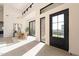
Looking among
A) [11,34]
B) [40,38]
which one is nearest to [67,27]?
[40,38]

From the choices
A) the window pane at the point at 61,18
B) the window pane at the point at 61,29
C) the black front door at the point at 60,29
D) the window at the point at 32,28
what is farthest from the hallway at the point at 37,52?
the window at the point at 32,28

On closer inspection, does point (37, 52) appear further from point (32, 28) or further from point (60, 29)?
point (32, 28)

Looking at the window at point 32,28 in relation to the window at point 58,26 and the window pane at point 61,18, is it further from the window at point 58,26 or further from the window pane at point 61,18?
the window pane at point 61,18

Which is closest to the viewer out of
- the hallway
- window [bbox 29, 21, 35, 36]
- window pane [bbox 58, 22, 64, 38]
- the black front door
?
the hallway

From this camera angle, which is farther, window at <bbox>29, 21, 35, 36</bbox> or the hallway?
window at <bbox>29, 21, 35, 36</bbox>

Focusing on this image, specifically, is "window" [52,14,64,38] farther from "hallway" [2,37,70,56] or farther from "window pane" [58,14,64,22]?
"hallway" [2,37,70,56]

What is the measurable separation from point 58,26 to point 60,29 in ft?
1.16

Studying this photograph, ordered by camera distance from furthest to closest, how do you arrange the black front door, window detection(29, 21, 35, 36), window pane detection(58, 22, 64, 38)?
window detection(29, 21, 35, 36)
window pane detection(58, 22, 64, 38)
the black front door

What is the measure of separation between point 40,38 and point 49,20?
2662 mm

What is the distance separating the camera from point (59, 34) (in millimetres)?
7340

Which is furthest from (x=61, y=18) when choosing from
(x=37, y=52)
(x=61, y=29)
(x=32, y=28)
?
(x=32, y=28)

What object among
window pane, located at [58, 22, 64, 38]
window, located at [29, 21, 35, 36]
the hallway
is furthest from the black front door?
window, located at [29, 21, 35, 36]

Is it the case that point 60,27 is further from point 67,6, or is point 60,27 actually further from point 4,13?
point 4,13

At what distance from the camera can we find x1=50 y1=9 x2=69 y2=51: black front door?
6.44 m
